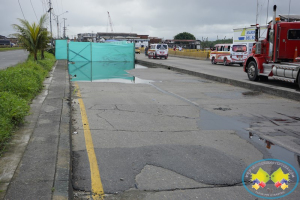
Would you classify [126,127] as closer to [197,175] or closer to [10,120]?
[10,120]

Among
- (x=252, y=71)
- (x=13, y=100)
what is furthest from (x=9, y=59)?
(x=13, y=100)

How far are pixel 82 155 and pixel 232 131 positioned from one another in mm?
3377

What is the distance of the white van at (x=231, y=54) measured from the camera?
29.5 metres

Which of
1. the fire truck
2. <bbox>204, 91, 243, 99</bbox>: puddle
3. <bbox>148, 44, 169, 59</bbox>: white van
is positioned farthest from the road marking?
<bbox>148, 44, 169, 59</bbox>: white van

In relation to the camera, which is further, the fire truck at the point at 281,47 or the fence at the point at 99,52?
the fence at the point at 99,52

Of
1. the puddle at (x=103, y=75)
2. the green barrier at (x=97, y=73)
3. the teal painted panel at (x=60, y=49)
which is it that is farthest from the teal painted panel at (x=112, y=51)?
the puddle at (x=103, y=75)

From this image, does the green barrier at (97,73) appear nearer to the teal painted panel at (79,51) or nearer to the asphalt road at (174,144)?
the asphalt road at (174,144)

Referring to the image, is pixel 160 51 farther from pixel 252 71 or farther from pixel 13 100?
pixel 13 100

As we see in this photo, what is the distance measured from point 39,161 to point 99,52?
3022cm

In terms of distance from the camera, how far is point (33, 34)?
68.1 feet

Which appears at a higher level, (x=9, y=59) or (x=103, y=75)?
(x=9, y=59)

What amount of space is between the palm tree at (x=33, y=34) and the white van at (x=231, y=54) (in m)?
16.5

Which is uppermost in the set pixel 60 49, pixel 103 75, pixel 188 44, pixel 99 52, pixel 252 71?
pixel 188 44

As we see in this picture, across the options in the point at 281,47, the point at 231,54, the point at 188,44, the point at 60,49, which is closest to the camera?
the point at 281,47
